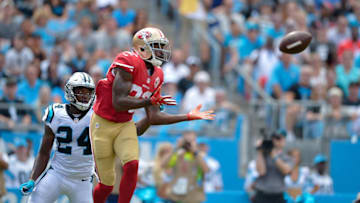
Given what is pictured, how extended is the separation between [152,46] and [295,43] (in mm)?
2295

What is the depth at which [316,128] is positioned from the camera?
43.4ft

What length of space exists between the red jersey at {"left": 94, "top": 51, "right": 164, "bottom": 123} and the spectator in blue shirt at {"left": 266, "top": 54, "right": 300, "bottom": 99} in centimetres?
638

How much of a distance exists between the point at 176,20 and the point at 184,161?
228 inches

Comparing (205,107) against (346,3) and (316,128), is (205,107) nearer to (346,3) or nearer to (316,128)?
(316,128)

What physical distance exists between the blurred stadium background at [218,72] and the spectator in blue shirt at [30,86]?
22 mm

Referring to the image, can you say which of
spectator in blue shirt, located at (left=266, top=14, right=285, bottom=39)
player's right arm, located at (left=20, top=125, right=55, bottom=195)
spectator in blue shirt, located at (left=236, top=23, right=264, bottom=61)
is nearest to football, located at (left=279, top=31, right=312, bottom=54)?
player's right arm, located at (left=20, top=125, right=55, bottom=195)

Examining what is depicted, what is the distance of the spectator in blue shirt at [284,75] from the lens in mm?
14078

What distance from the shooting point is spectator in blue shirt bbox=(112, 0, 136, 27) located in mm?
15656

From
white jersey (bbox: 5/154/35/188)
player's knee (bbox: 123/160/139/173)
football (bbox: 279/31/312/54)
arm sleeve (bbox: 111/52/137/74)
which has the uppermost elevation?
football (bbox: 279/31/312/54)

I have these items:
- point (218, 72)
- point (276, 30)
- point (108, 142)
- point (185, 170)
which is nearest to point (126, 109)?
point (108, 142)

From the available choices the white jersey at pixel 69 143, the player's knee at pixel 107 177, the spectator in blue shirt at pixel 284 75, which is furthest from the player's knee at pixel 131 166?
the spectator in blue shirt at pixel 284 75

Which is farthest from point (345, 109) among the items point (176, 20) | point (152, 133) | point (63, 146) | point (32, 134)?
point (63, 146)

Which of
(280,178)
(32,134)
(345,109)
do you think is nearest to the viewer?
(280,178)

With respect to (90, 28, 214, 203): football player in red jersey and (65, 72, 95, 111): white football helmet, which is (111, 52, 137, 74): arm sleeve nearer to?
(90, 28, 214, 203): football player in red jersey
